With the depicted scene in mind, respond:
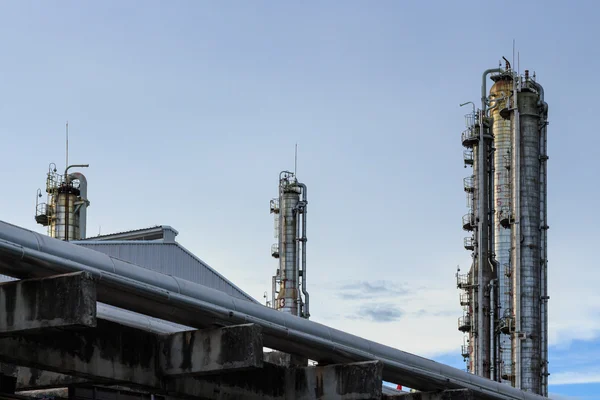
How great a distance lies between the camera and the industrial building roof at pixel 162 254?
33.3 metres

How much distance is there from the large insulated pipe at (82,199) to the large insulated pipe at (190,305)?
39.3 m

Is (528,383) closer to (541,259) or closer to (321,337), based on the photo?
(541,259)

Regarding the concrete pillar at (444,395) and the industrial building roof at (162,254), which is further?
the industrial building roof at (162,254)

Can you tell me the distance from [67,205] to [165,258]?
78.9ft

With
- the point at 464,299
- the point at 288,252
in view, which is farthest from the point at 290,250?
the point at 464,299

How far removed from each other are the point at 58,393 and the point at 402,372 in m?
5.80

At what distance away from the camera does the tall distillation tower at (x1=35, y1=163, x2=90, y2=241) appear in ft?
188

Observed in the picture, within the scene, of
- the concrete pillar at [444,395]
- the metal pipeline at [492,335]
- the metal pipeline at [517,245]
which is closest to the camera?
the concrete pillar at [444,395]

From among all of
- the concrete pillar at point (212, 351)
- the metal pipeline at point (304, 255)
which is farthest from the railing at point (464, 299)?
the concrete pillar at point (212, 351)

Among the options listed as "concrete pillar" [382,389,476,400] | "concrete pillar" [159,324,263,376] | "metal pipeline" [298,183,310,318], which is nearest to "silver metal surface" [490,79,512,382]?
"metal pipeline" [298,183,310,318]

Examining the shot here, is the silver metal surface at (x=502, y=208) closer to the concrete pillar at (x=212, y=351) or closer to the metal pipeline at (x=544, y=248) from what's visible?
the metal pipeline at (x=544, y=248)

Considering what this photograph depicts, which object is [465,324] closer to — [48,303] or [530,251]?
[530,251]

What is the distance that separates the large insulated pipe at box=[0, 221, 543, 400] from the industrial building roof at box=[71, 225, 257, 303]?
48.4 feet

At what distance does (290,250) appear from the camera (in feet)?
197
